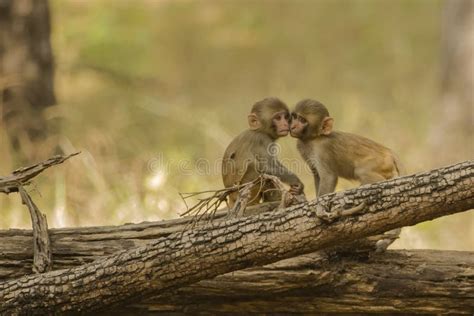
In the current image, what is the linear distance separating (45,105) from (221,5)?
9.58 m

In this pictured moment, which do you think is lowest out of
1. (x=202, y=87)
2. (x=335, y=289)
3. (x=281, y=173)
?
(x=335, y=289)

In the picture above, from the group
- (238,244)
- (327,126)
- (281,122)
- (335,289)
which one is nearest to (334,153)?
(327,126)

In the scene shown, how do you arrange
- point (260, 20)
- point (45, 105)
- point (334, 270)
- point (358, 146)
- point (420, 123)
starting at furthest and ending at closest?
1. point (260, 20)
2. point (420, 123)
3. point (45, 105)
4. point (358, 146)
5. point (334, 270)

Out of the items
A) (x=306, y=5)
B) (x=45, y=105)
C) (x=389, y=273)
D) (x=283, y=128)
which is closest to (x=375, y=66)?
(x=306, y=5)

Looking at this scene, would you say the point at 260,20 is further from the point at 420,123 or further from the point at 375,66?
the point at 420,123

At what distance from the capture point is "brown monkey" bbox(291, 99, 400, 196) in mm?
6871

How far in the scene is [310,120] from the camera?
23.0 feet

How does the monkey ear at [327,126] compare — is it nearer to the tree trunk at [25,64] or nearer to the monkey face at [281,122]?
→ the monkey face at [281,122]

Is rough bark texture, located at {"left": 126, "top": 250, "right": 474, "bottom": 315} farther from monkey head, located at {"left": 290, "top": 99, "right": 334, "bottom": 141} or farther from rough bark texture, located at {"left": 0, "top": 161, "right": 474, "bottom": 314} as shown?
monkey head, located at {"left": 290, "top": 99, "right": 334, "bottom": 141}

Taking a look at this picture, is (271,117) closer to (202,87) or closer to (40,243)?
(40,243)

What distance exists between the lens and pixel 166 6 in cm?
1978

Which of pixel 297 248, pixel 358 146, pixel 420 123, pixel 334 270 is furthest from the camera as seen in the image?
pixel 420 123

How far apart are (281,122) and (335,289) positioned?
1678 mm

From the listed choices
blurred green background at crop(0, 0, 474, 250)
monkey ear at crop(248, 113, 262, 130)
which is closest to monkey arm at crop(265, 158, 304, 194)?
monkey ear at crop(248, 113, 262, 130)
